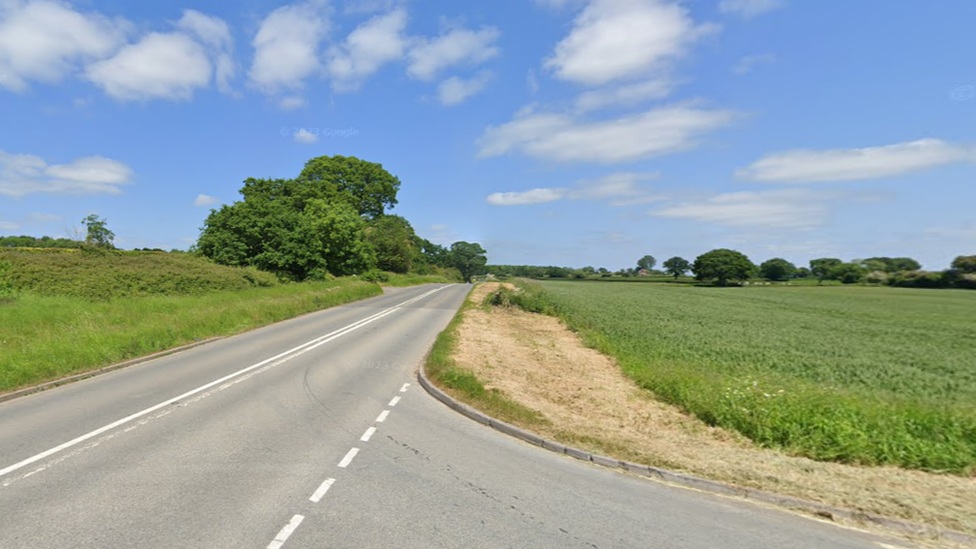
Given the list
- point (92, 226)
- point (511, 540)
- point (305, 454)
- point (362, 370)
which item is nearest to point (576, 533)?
point (511, 540)

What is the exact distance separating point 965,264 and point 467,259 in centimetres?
11991

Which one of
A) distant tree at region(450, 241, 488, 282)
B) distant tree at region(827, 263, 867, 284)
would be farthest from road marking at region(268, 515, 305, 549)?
distant tree at region(450, 241, 488, 282)

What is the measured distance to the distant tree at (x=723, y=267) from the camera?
348ft

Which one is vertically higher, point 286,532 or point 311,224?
point 311,224

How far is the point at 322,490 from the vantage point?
5.33 metres

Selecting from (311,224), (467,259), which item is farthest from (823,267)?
(311,224)

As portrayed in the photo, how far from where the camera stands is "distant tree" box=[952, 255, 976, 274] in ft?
264

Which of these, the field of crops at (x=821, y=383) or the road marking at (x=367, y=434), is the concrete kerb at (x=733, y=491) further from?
the road marking at (x=367, y=434)

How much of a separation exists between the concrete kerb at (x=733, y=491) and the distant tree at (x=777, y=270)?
14314 centimetres

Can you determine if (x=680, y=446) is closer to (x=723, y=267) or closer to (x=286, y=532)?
(x=286, y=532)

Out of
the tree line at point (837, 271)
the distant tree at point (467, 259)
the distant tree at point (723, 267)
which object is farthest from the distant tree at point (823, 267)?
the distant tree at point (467, 259)

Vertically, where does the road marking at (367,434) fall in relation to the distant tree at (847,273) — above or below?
below

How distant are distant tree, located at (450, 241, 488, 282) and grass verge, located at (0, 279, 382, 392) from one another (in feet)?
421

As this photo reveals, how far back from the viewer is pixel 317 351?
1465cm
